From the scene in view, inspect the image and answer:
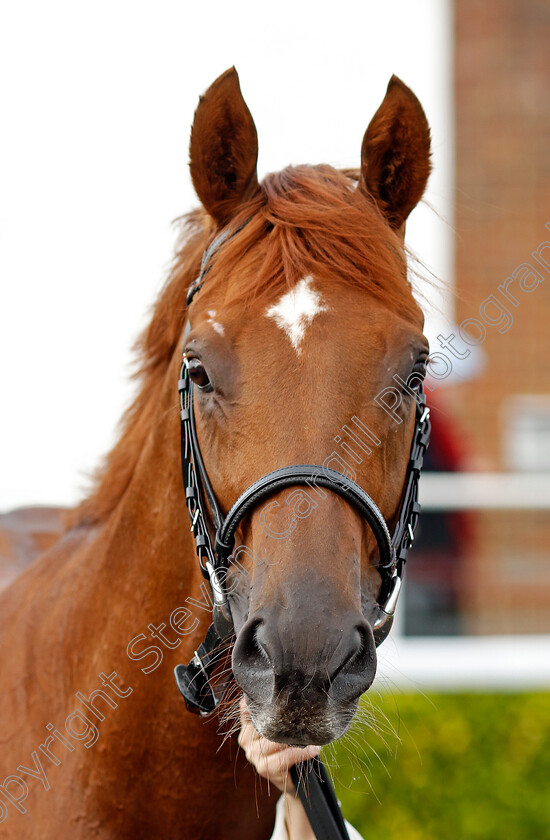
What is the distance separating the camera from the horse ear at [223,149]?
76.3 inches

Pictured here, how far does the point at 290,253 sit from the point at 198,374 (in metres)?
0.34

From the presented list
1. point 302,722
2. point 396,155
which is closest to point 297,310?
point 396,155

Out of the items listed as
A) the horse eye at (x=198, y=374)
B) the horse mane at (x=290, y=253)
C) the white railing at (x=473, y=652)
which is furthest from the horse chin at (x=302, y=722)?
the white railing at (x=473, y=652)

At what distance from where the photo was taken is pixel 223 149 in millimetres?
2014

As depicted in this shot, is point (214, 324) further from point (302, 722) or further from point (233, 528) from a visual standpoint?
point (302, 722)

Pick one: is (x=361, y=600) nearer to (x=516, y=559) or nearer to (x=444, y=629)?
(x=444, y=629)

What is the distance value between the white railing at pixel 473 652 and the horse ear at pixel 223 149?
142 inches

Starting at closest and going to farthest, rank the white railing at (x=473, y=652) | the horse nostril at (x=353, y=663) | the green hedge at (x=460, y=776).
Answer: the horse nostril at (x=353, y=663), the green hedge at (x=460, y=776), the white railing at (x=473, y=652)

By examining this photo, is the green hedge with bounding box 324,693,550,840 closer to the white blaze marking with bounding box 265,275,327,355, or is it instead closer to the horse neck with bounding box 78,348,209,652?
the horse neck with bounding box 78,348,209,652

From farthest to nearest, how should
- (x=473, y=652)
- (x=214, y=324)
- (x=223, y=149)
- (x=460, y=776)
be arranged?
(x=473, y=652) → (x=460, y=776) → (x=223, y=149) → (x=214, y=324)

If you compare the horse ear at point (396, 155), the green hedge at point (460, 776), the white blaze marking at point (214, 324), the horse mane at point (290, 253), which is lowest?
the green hedge at point (460, 776)

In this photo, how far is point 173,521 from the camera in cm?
198

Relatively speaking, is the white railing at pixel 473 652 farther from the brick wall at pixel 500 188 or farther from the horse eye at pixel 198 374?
the horse eye at pixel 198 374

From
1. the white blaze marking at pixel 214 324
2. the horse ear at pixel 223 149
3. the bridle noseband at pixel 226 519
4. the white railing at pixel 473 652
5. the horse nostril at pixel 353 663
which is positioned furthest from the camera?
the white railing at pixel 473 652
